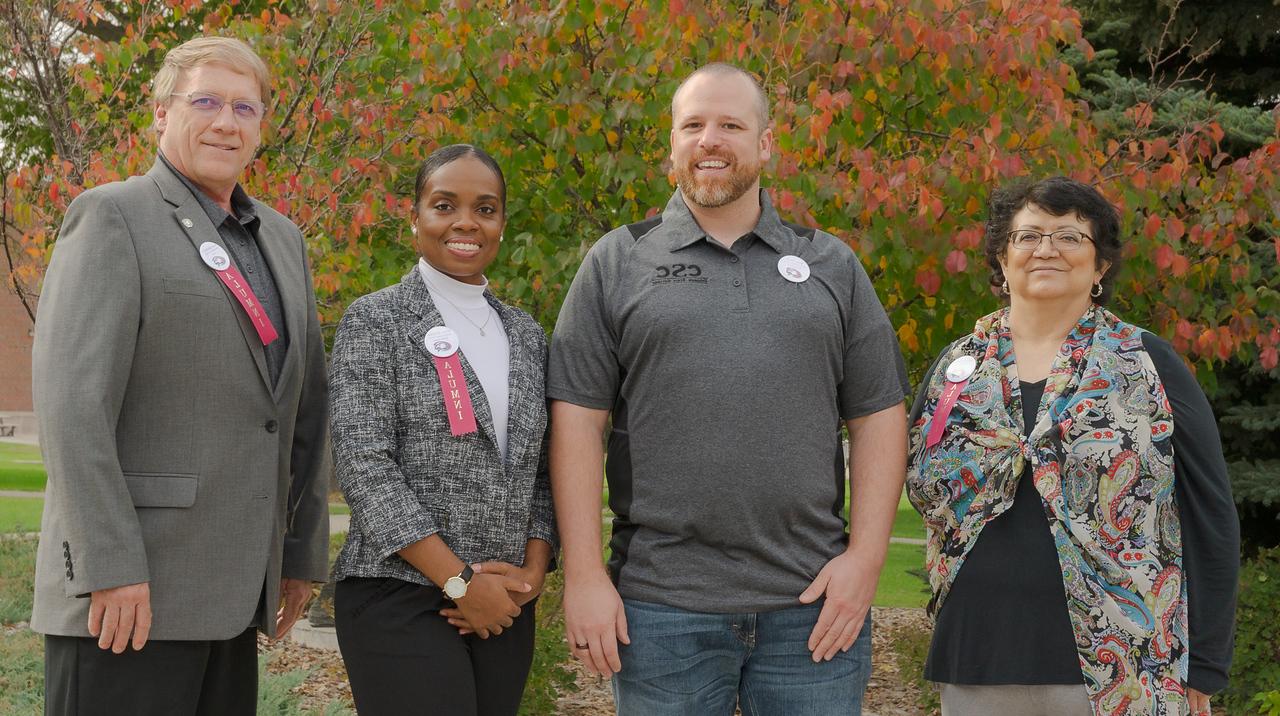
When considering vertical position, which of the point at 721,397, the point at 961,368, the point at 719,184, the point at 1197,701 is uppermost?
the point at 719,184

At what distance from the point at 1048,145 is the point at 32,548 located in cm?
1071

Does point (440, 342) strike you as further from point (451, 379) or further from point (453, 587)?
point (453, 587)

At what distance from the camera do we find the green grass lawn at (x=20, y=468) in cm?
2094

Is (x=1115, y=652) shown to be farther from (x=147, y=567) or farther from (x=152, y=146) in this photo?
(x=152, y=146)

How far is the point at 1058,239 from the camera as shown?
3.22 m

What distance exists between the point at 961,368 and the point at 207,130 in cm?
219

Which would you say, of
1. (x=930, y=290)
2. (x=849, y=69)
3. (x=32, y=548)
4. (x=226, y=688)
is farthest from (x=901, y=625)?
(x=32, y=548)

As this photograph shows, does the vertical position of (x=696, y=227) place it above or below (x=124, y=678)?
above

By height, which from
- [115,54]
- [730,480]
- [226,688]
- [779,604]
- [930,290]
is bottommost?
[226,688]

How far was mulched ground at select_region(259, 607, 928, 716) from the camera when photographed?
6.98m

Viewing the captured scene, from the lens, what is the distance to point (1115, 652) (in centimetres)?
295

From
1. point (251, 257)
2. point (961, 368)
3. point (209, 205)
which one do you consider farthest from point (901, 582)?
point (209, 205)

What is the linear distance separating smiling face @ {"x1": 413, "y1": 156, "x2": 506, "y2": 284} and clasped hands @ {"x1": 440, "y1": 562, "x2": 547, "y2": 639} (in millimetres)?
850

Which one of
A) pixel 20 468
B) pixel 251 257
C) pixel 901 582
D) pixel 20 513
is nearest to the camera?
pixel 251 257
